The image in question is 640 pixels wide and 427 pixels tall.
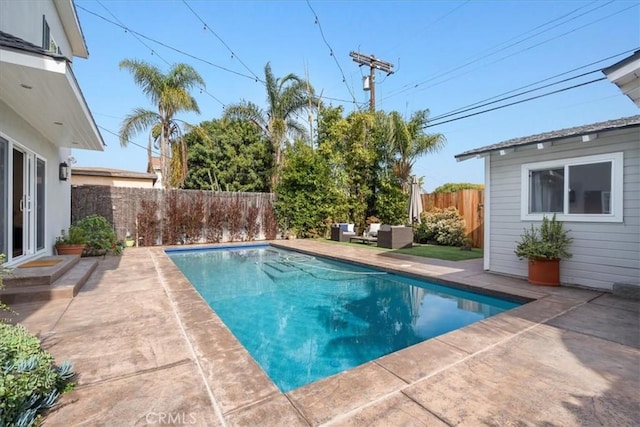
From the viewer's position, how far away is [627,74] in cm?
325

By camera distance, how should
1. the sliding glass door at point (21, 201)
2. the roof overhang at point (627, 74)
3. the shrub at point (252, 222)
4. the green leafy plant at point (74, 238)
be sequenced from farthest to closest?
1. the shrub at point (252, 222)
2. the green leafy plant at point (74, 238)
3. the sliding glass door at point (21, 201)
4. the roof overhang at point (627, 74)

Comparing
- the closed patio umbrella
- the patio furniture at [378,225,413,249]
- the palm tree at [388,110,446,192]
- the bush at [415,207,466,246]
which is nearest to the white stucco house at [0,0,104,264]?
the patio furniture at [378,225,413,249]

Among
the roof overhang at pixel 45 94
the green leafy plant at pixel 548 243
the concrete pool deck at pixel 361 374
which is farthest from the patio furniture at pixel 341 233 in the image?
the concrete pool deck at pixel 361 374

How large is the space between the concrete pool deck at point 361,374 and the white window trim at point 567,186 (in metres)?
1.63

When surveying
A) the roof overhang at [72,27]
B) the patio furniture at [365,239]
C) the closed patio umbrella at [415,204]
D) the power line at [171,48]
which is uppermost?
the power line at [171,48]

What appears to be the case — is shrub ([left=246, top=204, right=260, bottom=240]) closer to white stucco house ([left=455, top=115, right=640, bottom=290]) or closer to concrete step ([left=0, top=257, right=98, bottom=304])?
concrete step ([left=0, top=257, right=98, bottom=304])

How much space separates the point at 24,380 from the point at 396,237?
998cm

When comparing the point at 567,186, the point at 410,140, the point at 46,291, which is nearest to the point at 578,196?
the point at 567,186

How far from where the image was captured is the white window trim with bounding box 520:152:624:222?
16.6 feet

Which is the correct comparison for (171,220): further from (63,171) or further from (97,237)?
(63,171)

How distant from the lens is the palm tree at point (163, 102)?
43.1 ft

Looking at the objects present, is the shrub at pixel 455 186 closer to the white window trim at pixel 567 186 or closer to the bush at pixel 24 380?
the white window trim at pixel 567 186

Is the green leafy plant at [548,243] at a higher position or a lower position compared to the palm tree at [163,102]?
lower

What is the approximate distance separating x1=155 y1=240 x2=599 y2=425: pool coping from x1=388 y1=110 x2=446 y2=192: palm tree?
919cm
